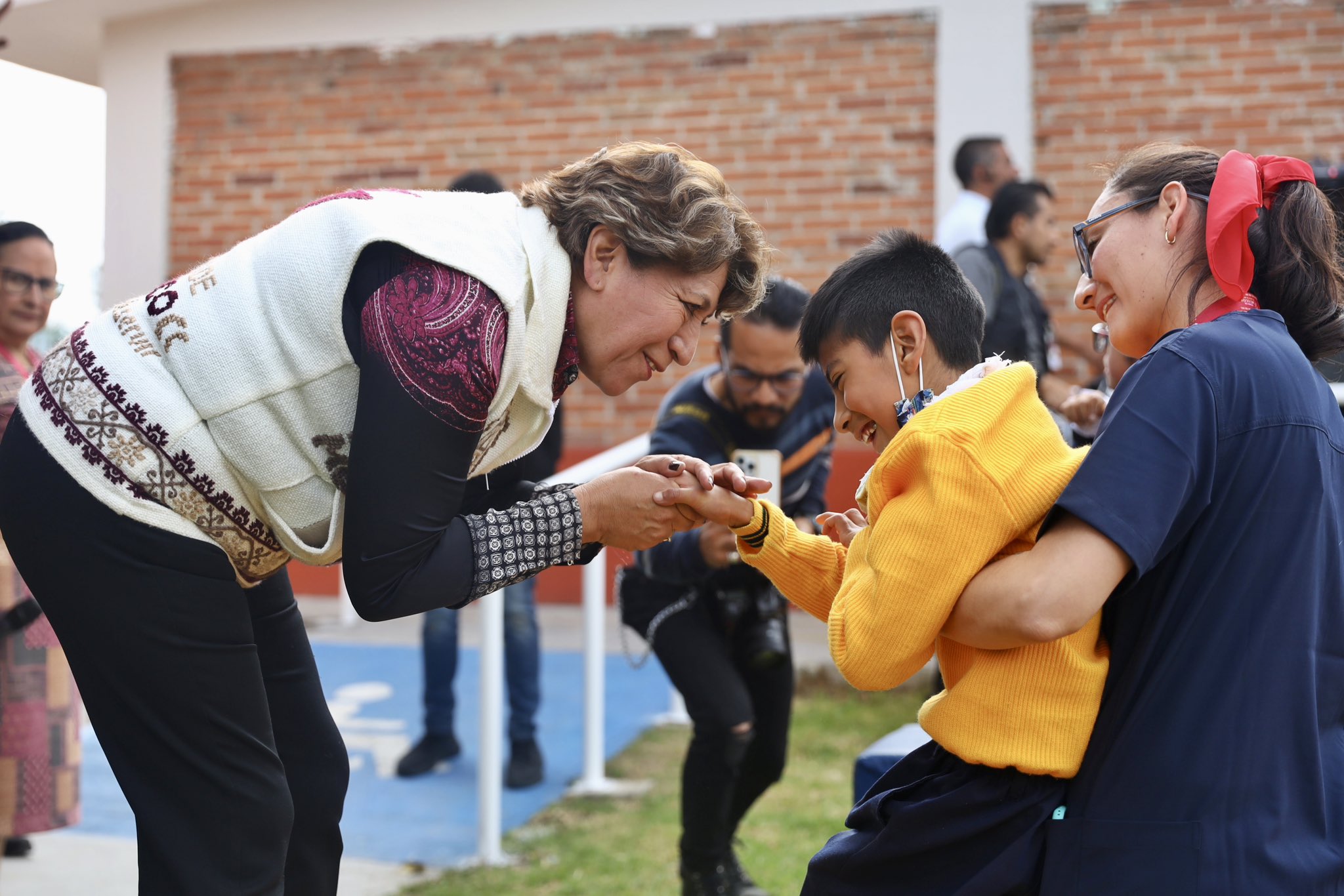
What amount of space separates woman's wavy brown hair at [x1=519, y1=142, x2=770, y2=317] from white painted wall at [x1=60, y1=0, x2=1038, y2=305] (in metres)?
5.75

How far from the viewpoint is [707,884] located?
11.4ft

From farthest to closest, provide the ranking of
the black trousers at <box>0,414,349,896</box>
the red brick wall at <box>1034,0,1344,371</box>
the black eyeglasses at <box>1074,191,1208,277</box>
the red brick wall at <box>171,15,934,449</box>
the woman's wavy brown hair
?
the red brick wall at <box>171,15,934,449</box> → the red brick wall at <box>1034,0,1344,371</box> → the woman's wavy brown hair → the black trousers at <box>0,414,349,896</box> → the black eyeglasses at <box>1074,191,1208,277</box>

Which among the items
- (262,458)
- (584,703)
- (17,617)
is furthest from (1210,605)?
(584,703)

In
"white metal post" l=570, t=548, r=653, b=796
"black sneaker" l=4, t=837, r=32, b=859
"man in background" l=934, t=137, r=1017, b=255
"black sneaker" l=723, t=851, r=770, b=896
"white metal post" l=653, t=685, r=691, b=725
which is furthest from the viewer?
"man in background" l=934, t=137, r=1017, b=255

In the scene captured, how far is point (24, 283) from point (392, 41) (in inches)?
209

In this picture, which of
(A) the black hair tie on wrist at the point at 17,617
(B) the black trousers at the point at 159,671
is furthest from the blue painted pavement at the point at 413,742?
(B) the black trousers at the point at 159,671

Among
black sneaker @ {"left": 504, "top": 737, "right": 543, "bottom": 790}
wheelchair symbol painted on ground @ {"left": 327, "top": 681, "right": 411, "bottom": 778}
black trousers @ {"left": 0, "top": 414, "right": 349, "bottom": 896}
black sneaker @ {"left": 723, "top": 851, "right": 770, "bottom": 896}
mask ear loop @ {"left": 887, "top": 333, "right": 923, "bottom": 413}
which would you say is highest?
mask ear loop @ {"left": 887, "top": 333, "right": 923, "bottom": 413}

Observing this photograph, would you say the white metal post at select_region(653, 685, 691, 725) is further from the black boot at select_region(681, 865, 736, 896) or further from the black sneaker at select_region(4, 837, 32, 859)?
the black sneaker at select_region(4, 837, 32, 859)

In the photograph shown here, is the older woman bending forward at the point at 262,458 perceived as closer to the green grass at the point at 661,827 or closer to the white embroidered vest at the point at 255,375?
the white embroidered vest at the point at 255,375

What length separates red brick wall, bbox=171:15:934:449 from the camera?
7695 mm

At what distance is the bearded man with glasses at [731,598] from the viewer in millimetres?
3396

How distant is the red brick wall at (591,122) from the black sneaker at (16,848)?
4576 millimetres

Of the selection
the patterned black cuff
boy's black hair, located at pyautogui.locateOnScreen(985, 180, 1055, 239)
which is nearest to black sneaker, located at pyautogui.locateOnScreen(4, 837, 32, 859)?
the patterned black cuff

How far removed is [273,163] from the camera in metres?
8.62
